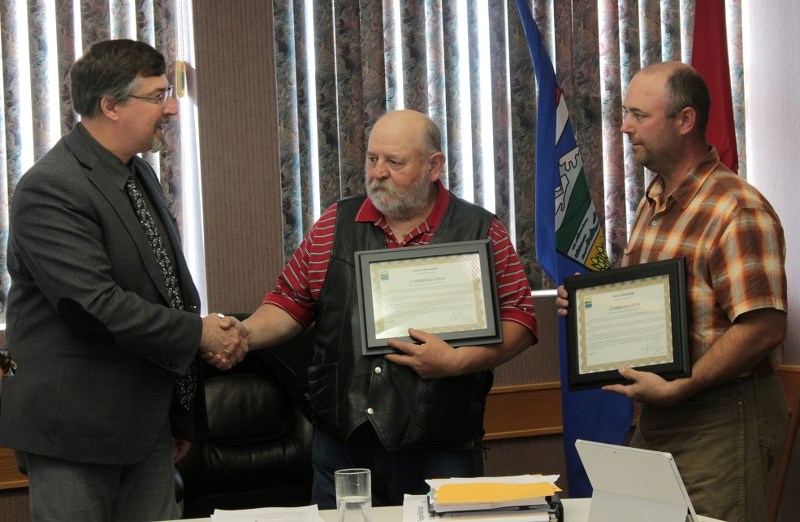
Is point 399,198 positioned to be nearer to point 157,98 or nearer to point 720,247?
point 157,98

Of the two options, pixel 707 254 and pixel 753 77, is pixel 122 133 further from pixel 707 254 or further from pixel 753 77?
pixel 753 77

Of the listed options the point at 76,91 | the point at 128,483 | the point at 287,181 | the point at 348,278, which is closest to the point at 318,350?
the point at 348,278

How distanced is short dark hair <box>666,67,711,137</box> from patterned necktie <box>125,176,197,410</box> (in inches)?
55.3

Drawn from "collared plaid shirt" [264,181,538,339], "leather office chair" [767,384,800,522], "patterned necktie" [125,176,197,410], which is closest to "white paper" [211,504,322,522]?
"patterned necktie" [125,176,197,410]

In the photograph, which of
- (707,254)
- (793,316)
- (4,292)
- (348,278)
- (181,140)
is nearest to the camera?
(707,254)

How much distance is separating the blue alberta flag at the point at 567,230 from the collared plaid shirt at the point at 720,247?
37.4 inches

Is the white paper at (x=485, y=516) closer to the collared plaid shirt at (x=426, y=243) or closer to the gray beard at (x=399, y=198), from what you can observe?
the collared plaid shirt at (x=426, y=243)

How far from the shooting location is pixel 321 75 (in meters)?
3.83

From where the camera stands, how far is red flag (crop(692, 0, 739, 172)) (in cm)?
372

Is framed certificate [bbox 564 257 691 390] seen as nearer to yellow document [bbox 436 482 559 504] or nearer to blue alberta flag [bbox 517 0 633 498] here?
yellow document [bbox 436 482 559 504]

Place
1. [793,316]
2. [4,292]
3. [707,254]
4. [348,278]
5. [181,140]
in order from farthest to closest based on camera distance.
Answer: [793,316] < [181,140] < [4,292] < [348,278] < [707,254]

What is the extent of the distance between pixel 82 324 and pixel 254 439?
4.12ft

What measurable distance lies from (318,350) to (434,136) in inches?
27.2

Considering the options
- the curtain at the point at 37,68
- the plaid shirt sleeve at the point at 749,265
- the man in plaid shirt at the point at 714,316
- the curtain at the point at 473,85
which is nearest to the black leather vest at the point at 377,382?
the man in plaid shirt at the point at 714,316
